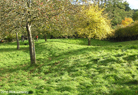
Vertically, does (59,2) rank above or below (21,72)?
above

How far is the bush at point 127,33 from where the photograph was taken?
3283 cm

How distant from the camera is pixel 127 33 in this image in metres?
34.7

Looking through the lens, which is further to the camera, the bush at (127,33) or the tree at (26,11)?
the bush at (127,33)

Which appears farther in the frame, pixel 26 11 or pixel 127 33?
pixel 127 33

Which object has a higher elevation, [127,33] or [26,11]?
[26,11]

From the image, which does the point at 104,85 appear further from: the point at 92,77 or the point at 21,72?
the point at 21,72

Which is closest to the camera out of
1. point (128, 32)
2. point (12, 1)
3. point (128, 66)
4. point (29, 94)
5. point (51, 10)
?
point (29, 94)

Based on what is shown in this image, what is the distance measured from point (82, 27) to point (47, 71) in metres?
16.3

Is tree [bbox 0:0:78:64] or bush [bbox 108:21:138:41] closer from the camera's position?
tree [bbox 0:0:78:64]

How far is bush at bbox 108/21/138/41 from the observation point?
108ft

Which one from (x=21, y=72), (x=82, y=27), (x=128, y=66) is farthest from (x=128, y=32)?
(x=21, y=72)

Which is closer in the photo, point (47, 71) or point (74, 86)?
point (74, 86)

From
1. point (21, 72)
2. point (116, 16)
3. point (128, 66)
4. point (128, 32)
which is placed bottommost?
point (21, 72)

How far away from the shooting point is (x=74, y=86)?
6.36 meters
